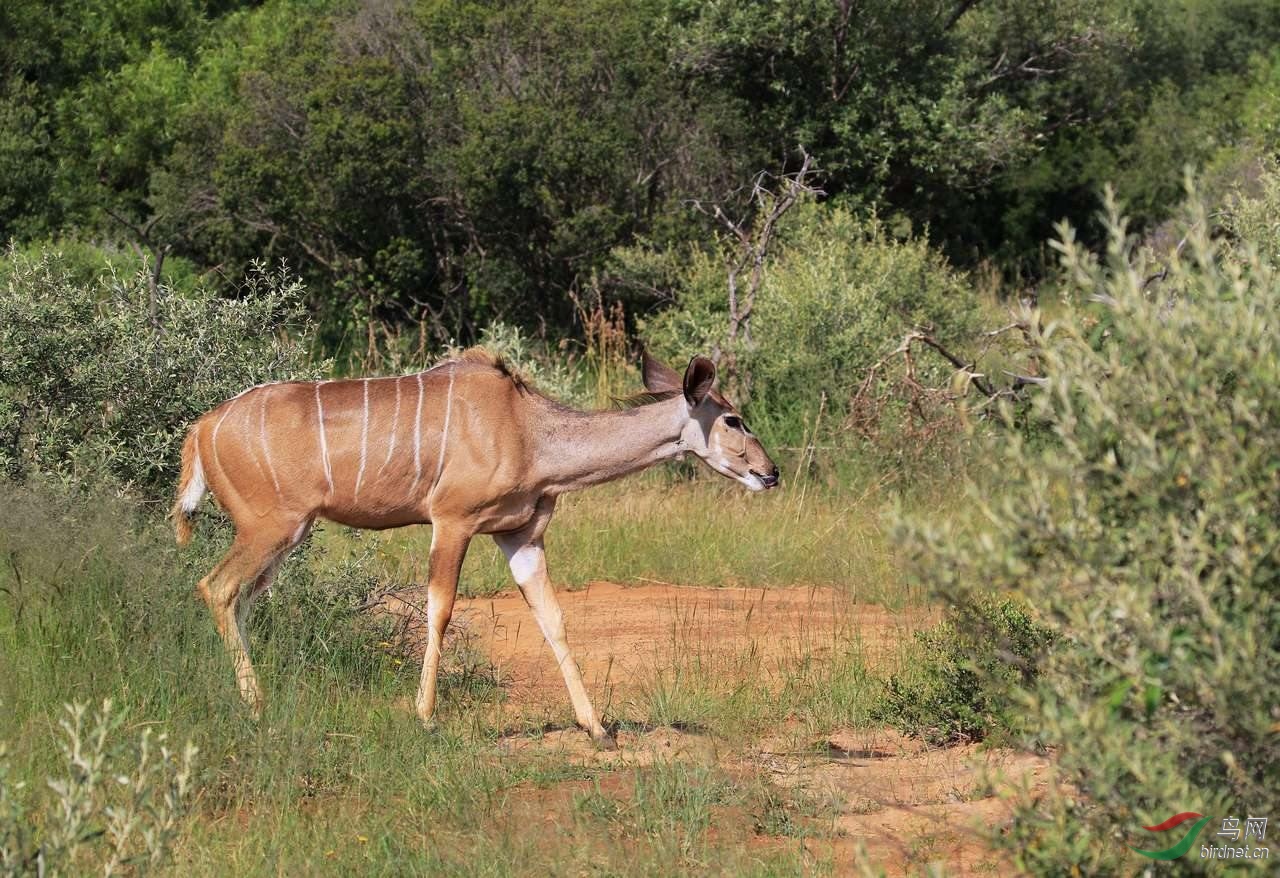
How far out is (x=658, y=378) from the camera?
282 inches

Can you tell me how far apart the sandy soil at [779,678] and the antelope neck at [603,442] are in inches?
36.1

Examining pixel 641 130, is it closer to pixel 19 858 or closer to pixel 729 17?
pixel 729 17

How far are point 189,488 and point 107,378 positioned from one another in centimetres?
97

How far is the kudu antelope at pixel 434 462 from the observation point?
21.4 ft

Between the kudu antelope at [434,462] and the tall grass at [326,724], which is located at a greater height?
the kudu antelope at [434,462]

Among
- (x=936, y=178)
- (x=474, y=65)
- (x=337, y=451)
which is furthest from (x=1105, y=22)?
(x=337, y=451)

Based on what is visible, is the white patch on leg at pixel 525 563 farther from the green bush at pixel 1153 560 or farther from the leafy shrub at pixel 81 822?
the green bush at pixel 1153 560

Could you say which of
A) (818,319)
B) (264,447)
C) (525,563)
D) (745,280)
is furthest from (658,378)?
(745,280)

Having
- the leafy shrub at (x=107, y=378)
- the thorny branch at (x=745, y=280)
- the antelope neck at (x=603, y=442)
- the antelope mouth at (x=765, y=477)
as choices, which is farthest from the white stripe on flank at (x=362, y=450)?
the thorny branch at (x=745, y=280)

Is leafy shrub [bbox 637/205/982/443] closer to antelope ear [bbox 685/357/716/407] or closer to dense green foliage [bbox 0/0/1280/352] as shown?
dense green foliage [bbox 0/0/1280/352]

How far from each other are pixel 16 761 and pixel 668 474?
267 inches

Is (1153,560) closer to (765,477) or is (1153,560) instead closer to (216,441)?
(765,477)

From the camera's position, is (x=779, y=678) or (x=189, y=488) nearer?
(x=189, y=488)

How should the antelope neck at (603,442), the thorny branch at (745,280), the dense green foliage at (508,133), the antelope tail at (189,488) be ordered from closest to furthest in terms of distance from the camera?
the antelope tail at (189,488) → the antelope neck at (603,442) → the thorny branch at (745,280) → the dense green foliage at (508,133)
